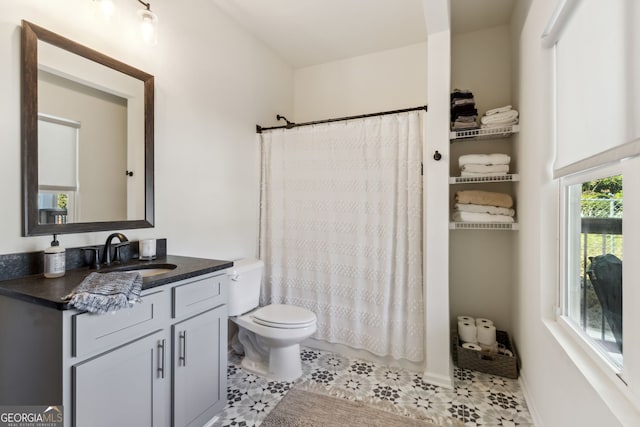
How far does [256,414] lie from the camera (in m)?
1.69

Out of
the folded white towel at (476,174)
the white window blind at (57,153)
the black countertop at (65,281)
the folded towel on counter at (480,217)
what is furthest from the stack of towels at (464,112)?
the white window blind at (57,153)

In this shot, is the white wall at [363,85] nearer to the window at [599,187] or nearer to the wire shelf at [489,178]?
the wire shelf at [489,178]

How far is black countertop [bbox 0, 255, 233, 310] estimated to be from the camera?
103 centimetres

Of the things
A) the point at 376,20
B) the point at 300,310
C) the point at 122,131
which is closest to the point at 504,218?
the point at 300,310

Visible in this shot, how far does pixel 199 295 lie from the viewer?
4.91 feet

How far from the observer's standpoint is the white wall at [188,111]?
4.19 ft

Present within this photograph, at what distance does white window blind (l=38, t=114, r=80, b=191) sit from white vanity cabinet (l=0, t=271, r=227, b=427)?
1.81 feet

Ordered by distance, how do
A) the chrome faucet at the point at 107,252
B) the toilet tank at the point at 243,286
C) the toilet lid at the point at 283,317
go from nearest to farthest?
1. the chrome faucet at the point at 107,252
2. the toilet lid at the point at 283,317
3. the toilet tank at the point at 243,286

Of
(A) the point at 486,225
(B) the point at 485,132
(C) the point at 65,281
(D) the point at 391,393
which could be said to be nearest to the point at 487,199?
(A) the point at 486,225

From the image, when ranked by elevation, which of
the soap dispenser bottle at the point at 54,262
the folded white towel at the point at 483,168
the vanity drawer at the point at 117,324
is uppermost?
the folded white towel at the point at 483,168

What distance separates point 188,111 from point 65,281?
4.26 feet

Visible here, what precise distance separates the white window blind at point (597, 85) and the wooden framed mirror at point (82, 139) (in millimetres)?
2153

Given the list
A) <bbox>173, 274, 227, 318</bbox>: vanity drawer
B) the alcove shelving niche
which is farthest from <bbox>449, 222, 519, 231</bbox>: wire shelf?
<bbox>173, 274, 227, 318</bbox>: vanity drawer

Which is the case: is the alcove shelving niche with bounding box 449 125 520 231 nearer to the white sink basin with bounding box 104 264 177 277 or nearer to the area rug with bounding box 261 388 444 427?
the area rug with bounding box 261 388 444 427
